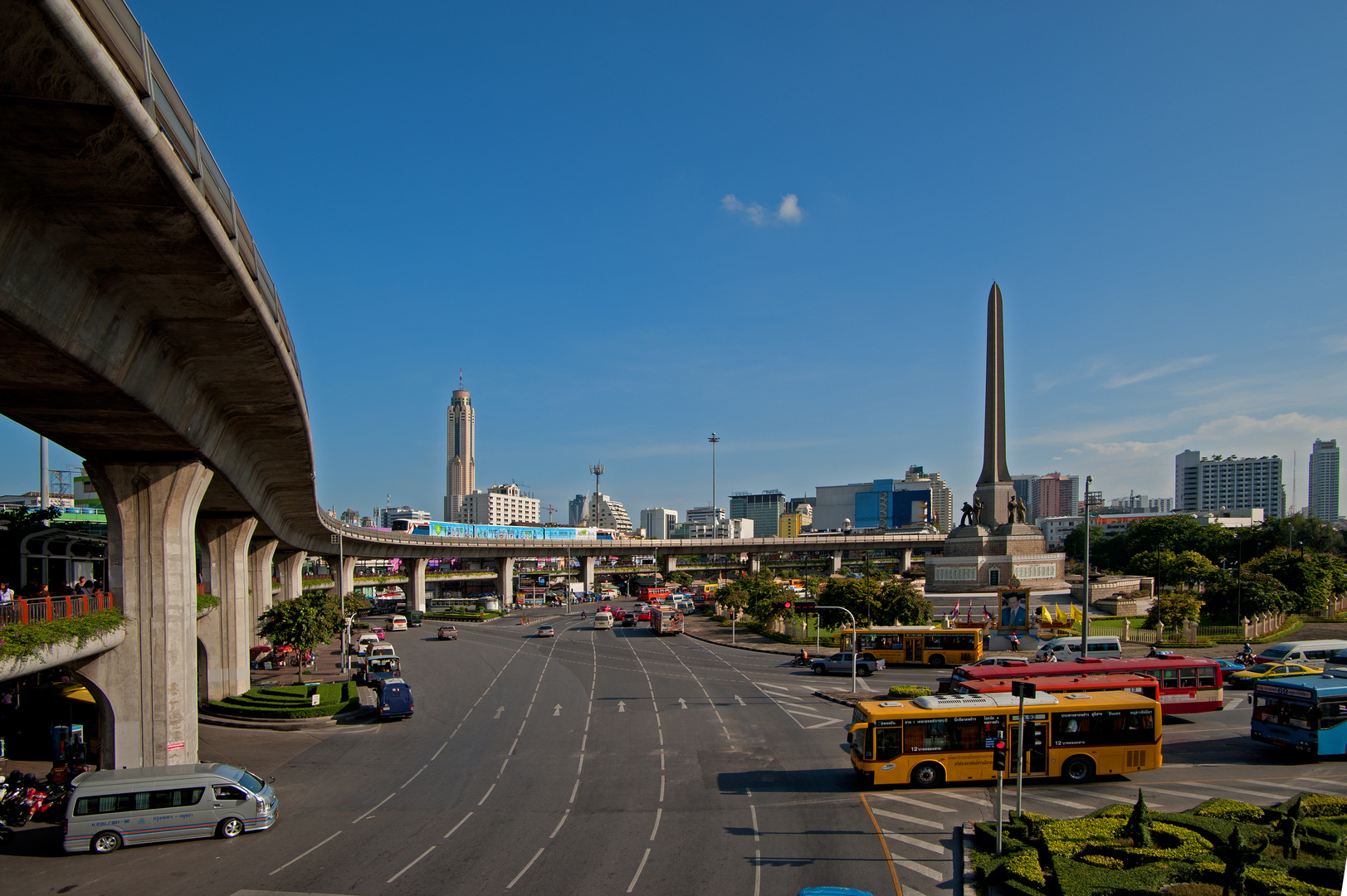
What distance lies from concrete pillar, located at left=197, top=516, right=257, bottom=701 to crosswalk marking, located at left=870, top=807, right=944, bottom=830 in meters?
34.5

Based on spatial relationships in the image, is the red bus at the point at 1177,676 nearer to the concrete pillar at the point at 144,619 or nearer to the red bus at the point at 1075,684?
the red bus at the point at 1075,684

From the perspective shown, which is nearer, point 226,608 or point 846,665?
point 226,608

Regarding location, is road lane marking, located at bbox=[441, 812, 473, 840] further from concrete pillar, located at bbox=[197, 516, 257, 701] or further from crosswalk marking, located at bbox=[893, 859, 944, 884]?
concrete pillar, located at bbox=[197, 516, 257, 701]

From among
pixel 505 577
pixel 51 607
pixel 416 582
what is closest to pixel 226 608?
pixel 51 607

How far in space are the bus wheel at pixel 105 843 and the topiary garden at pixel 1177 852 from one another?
20292 millimetres

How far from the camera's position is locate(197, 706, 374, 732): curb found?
3484 centimetres

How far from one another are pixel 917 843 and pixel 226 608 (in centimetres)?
3769

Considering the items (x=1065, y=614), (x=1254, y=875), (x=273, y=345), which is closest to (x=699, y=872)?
(x=1254, y=875)

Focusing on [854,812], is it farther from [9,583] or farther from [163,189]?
[9,583]

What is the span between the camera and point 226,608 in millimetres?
41531

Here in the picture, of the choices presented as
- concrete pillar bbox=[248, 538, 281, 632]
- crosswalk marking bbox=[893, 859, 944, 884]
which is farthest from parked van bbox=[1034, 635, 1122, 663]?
concrete pillar bbox=[248, 538, 281, 632]

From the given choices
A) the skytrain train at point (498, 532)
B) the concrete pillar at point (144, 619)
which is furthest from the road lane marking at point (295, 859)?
the skytrain train at point (498, 532)

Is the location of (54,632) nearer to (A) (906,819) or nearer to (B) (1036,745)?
(A) (906,819)

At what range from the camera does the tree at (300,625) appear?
144 feet
